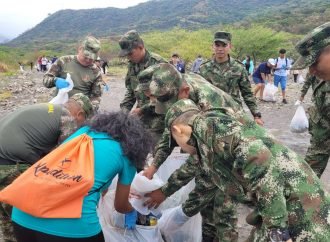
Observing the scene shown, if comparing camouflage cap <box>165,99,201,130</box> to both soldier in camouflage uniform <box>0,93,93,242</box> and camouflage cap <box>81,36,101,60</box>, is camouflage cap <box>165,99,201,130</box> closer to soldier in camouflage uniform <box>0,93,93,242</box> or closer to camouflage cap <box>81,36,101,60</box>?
soldier in camouflage uniform <box>0,93,93,242</box>

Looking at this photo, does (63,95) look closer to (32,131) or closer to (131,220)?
(32,131)

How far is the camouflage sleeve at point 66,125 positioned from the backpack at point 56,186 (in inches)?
18.4

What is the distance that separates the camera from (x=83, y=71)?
4.21 meters

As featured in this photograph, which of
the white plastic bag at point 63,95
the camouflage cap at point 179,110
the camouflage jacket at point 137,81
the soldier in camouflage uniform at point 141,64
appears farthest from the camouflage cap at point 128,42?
the camouflage cap at point 179,110

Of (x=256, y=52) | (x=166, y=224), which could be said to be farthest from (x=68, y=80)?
(x=256, y=52)

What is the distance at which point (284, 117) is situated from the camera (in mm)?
8570

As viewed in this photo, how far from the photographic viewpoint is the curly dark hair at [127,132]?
2096mm

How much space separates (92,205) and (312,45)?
1.46m

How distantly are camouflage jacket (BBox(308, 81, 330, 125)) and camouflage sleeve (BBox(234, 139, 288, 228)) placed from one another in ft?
6.58

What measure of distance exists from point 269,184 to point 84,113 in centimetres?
135

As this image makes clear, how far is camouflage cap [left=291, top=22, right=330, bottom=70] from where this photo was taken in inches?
90.1

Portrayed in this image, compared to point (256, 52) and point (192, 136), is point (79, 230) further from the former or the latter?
point (256, 52)

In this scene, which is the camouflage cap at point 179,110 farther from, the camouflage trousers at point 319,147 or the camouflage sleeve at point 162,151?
the camouflage trousers at point 319,147

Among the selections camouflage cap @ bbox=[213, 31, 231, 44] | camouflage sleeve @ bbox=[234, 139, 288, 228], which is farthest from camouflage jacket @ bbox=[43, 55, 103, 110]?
camouflage sleeve @ bbox=[234, 139, 288, 228]
